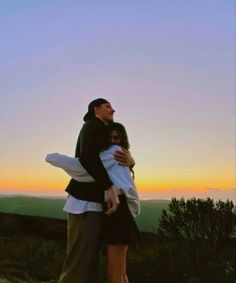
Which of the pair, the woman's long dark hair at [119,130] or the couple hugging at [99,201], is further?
the woman's long dark hair at [119,130]

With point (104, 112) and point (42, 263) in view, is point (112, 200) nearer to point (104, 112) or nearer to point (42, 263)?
point (104, 112)

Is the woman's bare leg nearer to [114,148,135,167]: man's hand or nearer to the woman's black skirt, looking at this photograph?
the woman's black skirt

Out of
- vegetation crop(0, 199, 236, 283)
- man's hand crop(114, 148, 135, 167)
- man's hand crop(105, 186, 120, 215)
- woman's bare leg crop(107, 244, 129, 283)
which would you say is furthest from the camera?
vegetation crop(0, 199, 236, 283)

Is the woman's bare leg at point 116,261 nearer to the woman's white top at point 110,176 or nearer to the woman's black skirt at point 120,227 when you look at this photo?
the woman's black skirt at point 120,227

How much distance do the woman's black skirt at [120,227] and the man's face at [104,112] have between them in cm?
67

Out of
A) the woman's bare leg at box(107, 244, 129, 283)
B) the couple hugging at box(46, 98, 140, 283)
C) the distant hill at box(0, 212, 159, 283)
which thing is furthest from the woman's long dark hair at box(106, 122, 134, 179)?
the distant hill at box(0, 212, 159, 283)

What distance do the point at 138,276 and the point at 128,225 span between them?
4654 mm

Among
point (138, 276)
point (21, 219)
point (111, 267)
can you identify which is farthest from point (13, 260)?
point (21, 219)

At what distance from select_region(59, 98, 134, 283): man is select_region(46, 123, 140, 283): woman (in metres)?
0.06

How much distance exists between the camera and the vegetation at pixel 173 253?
8.81 metres

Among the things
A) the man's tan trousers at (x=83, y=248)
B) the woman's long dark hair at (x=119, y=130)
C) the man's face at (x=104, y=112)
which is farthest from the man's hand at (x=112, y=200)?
the man's face at (x=104, y=112)

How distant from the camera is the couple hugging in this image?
14.7ft

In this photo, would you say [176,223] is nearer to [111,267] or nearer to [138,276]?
[138,276]

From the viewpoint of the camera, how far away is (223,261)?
9352mm
